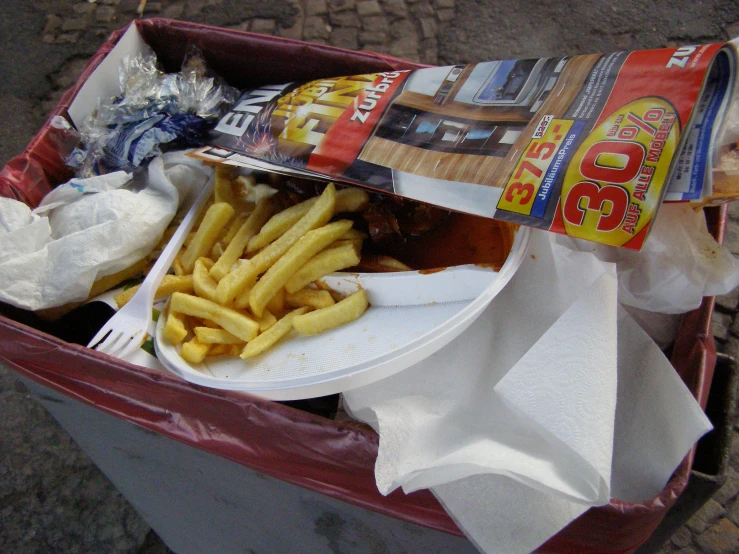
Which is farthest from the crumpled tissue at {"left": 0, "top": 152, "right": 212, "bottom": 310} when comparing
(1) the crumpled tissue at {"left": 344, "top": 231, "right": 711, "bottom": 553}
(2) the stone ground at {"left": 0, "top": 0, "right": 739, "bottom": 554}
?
(2) the stone ground at {"left": 0, "top": 0, "right": 739, "bottom": 554}

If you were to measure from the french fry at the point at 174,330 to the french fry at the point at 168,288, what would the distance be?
0.07 meters

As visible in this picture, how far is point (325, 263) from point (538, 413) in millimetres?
502

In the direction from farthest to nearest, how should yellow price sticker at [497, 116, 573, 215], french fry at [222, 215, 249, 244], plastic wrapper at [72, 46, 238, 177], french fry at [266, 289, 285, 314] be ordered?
1. plastic wrapper at [72, 46, 238, 177]
2. french fry at [222, 215, 249, 244]
3. french fry at [266, 289, 285, 314]
4. yellow price sticker at [497, 116, 573, 215]

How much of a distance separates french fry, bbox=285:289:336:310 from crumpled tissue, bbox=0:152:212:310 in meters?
0.40

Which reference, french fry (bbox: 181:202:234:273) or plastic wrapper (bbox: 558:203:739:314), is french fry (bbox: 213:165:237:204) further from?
plastic wrapper (bbox: 558:203:739:314)

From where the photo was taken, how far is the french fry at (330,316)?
110 centimetres

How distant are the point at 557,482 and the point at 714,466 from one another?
0.31 m

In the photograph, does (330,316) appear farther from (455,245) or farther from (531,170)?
(531,170)

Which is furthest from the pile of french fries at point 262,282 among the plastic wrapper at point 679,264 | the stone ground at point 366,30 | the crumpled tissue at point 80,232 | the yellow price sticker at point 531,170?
the stone ground at point 366,30

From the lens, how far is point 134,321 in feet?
3.95

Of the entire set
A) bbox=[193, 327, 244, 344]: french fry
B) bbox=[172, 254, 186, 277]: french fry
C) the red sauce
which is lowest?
bbox=[193, 327, 244, 344]: french fry

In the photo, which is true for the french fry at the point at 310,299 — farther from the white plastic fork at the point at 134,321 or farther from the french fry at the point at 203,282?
the white plastic fork at the point at 134,321

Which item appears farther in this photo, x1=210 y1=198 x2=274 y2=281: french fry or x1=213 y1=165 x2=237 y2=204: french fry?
x1=213 y1=165 x2=237 y2=204: french fry

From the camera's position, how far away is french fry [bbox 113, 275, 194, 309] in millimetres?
1234
